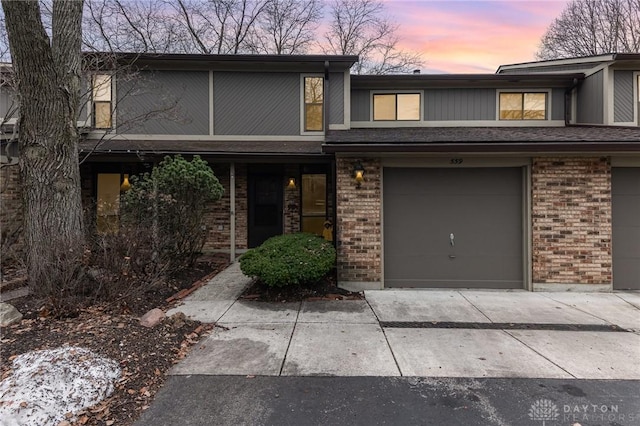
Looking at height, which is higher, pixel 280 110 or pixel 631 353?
pixel 280 110

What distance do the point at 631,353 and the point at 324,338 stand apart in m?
3.47

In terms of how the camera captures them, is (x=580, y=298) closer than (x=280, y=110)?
Yes

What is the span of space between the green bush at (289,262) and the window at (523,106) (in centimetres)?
750

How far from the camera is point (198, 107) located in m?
10.3

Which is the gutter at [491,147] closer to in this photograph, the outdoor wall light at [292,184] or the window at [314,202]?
the outdoor wall light at [292,184]

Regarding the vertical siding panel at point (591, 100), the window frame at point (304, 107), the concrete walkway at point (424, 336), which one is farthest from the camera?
the window frame at point (304, 107)

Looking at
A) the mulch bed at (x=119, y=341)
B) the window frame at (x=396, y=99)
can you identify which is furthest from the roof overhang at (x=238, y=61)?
the mulch bed at (x=119, y=341)

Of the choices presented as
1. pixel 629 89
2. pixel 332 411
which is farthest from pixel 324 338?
pixel 629 89

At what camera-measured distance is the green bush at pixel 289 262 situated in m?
5.89

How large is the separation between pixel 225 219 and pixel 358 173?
200 inches

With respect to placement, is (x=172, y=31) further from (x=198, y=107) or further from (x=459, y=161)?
(x=459, y=161)

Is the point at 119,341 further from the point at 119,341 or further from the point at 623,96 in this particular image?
the point at 623,96

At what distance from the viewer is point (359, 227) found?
6.80 metres

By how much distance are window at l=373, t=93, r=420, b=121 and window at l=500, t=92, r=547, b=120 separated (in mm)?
2529
